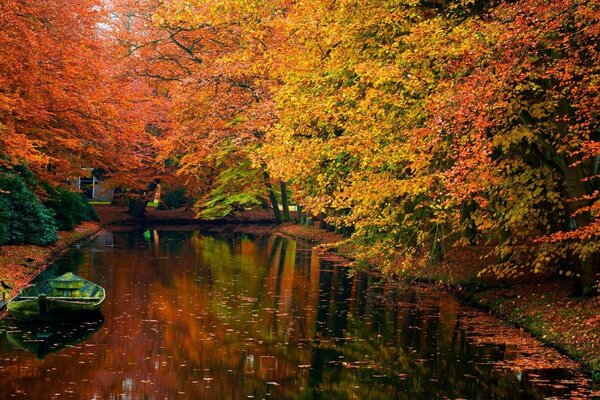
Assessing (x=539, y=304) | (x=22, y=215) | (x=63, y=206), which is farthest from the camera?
(x=63, y=206)

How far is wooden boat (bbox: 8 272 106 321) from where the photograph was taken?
20297 mm

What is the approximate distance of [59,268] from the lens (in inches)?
1283

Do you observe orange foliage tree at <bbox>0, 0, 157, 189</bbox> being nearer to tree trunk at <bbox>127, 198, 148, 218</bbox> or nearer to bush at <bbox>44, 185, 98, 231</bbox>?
bush at <bbox>44, 185, 98, 231</bbox>

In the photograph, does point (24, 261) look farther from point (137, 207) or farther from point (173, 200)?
point (173, 200)

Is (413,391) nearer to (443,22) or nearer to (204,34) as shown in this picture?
(443,22)

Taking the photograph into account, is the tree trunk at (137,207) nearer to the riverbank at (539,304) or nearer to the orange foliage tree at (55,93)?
the orange foliage tree at (55,93)

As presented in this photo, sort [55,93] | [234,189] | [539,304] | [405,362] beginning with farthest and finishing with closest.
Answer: [234,189] → [55,93] → [539,304] → [405,362]

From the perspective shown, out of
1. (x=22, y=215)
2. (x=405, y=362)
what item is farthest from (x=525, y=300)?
(x=22, y=215)

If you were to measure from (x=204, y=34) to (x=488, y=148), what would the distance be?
40399mm

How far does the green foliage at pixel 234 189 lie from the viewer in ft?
207

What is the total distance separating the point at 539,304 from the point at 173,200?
58489 mm

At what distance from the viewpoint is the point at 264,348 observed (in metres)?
18.2

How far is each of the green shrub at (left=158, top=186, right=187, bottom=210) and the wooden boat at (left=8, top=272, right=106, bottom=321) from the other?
5361 cm

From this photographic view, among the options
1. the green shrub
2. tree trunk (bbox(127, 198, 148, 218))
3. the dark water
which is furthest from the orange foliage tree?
the green shrub
